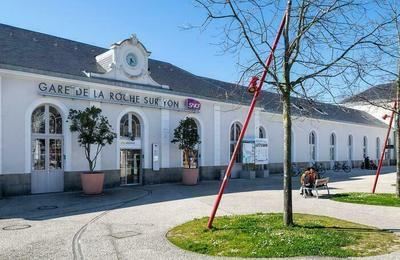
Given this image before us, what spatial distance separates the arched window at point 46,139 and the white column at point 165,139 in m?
5.68

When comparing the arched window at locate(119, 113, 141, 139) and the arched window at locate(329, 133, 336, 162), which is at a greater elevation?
the arched window at locate(119, 113, 141, 139)

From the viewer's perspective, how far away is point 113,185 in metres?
18.6

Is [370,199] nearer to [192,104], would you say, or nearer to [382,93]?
[382,93]

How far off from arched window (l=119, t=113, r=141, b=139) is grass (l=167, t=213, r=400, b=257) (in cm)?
1079

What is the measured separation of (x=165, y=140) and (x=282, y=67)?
42.2 feet

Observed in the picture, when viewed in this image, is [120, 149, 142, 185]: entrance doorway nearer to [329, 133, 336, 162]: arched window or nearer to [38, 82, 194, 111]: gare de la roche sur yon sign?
[38, 82, 194, 111]: gare de la roche sur yon sign

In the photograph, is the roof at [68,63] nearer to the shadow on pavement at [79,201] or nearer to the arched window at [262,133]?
the arched window at [262,133]

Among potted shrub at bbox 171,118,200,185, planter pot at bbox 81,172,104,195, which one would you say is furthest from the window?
planter pot at bbox 81,172,104,195

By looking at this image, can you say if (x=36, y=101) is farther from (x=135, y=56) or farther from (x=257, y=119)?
(x=257, y=119)

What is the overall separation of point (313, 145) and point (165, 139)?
17803mm

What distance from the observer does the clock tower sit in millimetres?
19109

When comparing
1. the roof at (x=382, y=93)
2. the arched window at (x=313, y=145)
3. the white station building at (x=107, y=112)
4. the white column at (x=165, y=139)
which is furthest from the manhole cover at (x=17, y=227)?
the arched window at (x=313, y=145)

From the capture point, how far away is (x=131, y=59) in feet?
65.3

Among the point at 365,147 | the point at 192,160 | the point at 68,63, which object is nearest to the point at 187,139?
the point at 192,160
